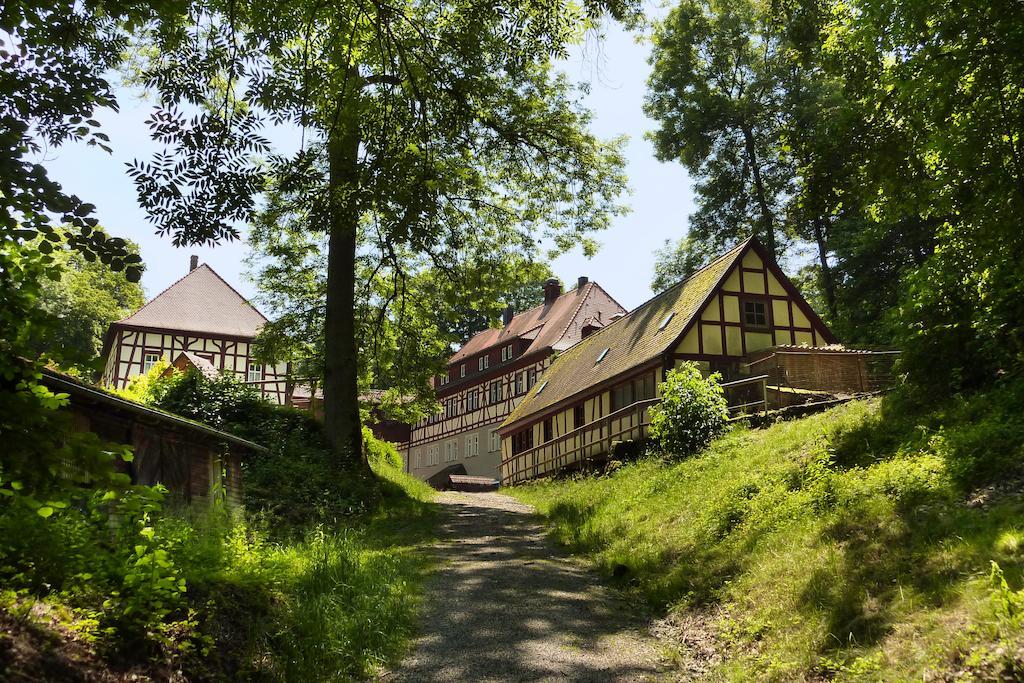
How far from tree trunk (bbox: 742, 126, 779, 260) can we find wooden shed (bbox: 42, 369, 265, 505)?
2850 cm

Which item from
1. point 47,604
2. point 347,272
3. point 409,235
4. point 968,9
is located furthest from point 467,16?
point 347,272

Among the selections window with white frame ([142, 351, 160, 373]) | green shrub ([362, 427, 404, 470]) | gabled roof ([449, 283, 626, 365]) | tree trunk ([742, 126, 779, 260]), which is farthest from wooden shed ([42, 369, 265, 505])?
window with white frame ([142, 351, 160, 373])

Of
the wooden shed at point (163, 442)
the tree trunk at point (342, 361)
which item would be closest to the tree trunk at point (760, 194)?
the tree trunk at point (342, 361)

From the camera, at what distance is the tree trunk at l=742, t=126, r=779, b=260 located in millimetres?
36250

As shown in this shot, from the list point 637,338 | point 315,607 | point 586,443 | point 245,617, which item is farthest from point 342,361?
point 637,338

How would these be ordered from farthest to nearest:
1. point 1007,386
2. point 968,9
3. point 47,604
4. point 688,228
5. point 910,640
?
point 688,228 → point 1007,386 → point 968,9 → point 910,640 → point 47,604

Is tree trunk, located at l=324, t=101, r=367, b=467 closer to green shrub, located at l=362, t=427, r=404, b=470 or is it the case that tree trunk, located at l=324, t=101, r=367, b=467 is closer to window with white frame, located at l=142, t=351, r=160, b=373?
green shrub, located at l=362, t=427, r=404, b=470

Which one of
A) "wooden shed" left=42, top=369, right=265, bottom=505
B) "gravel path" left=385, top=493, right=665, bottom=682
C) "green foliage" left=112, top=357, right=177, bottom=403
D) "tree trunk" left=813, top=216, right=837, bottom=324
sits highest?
"tree trunk" left=813, top=216, right=837, bottom=324

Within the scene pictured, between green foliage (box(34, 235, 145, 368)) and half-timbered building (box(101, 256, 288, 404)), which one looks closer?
half-timbered building (box(101, 256, 288, 404))

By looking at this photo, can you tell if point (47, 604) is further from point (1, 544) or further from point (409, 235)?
point (409, 235)

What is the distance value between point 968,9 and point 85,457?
33.7 ft

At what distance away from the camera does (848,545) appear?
29.5ft

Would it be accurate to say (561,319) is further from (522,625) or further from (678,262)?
(522,625)

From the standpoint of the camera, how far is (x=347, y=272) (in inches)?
794
